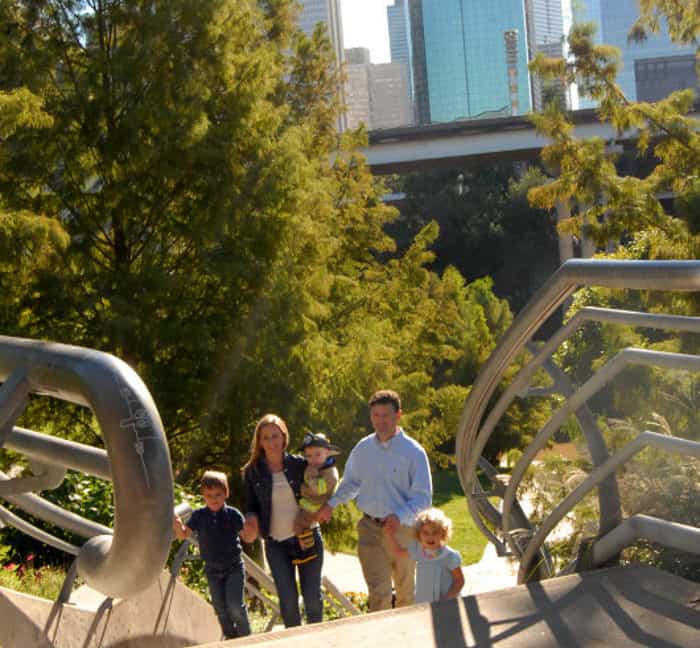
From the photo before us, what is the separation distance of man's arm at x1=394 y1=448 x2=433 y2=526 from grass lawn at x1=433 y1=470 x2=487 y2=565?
1147 centimetres

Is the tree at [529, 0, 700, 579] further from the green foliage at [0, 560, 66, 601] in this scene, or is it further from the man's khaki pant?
the green foliage at [0, 560, 66, 601]

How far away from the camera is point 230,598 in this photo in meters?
5.26

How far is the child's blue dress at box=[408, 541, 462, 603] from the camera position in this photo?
15.7ft

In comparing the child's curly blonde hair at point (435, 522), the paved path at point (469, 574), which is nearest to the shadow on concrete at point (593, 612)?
the child's curly blonde hair at point (435, 522)

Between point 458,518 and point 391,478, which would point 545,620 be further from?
point 458,518

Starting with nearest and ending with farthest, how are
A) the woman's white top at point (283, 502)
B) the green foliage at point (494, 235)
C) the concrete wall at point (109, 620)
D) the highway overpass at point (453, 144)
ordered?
1. the concrete wall at point (109, 620)
2. the woman's white top at point (283, 502)
3. the highway overpass at point (453, 144)
4. the green foliage at point (494, 235)

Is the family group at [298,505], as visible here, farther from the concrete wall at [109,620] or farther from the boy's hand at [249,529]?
the concrete wall at [109,620]

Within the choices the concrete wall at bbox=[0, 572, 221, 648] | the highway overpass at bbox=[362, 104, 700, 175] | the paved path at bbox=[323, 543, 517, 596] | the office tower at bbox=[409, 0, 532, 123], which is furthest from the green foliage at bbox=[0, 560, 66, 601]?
the office tower at bbox=[409, 0, 532, 123]

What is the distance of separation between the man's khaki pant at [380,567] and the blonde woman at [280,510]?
11.0 inches

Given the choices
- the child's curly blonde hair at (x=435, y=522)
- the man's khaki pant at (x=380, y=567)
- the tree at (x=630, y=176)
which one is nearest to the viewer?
the child's curly blonde hair at (x=435, y=522)

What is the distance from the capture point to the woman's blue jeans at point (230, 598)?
525 centimetres

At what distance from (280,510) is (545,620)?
2.06 m

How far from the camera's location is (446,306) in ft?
62.3

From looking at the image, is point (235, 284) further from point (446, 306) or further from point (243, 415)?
point (446, 306)
